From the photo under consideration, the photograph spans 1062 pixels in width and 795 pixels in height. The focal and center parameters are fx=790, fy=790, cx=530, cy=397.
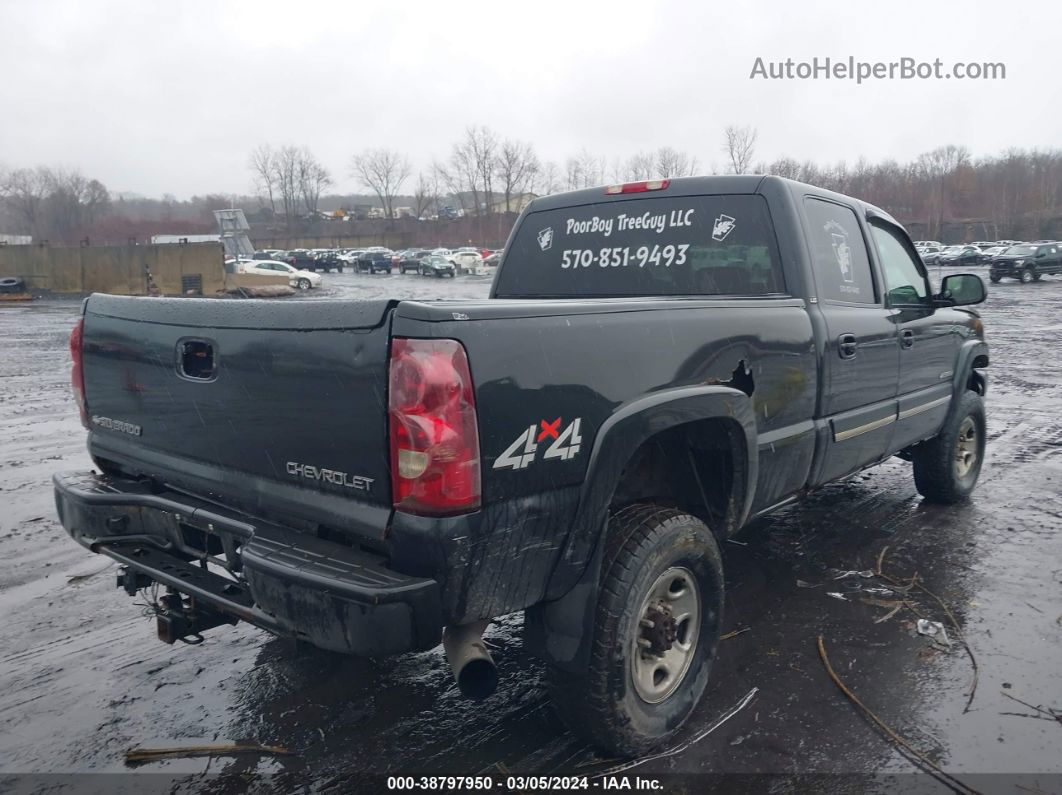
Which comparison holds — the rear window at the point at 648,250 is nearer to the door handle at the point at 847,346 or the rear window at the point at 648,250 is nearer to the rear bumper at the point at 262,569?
the door handle at the point at 847,346

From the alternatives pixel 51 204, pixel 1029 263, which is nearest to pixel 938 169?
pixel 1029 263

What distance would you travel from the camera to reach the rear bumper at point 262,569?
218 cm

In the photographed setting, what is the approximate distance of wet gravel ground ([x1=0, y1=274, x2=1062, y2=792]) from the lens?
288cm

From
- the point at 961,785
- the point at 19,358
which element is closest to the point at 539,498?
the point at 961,785

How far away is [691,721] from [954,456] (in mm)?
3493

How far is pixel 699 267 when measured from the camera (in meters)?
4.05

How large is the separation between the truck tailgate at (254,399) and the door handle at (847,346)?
249cm

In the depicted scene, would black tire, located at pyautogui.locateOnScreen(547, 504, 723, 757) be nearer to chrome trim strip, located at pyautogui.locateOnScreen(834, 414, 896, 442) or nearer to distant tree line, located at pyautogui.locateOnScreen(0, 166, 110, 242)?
chrome trim strip, located at pyautogui.locateOnScreen(834, 414, 896, 442)

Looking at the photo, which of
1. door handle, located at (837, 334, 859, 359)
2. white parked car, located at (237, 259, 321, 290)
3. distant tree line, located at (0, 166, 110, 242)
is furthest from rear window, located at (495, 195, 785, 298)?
distant tree line, located at (0, 166, 110, 242)

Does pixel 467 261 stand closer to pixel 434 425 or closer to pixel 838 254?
pixel 838 254

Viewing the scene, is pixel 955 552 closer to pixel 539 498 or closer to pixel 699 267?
pixel 699 267

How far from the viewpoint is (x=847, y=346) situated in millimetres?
3912

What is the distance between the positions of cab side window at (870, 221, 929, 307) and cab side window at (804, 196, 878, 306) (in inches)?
9.6

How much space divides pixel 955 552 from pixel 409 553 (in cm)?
402
